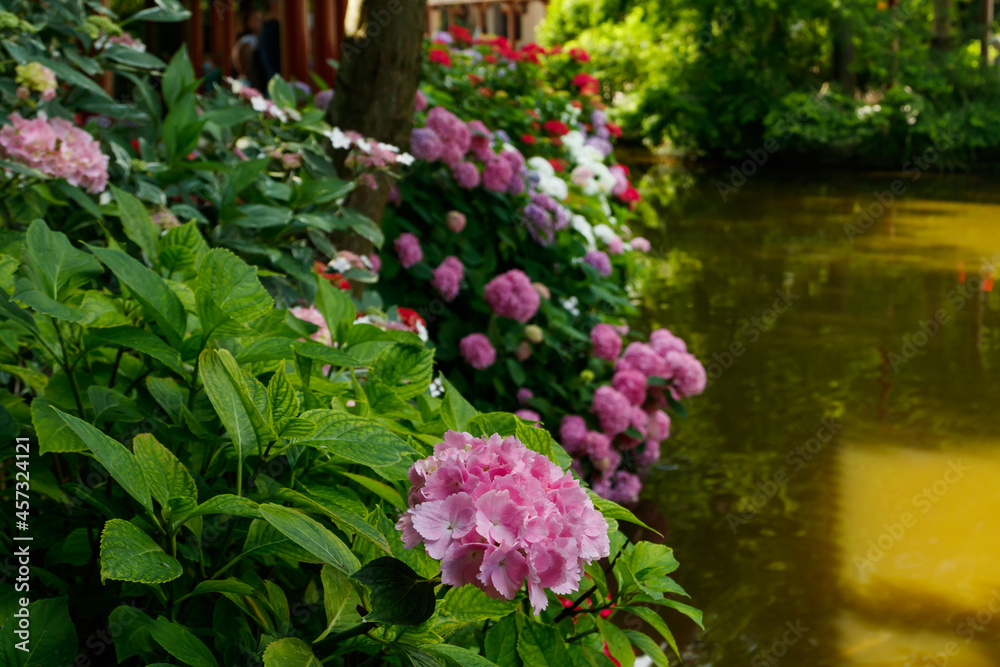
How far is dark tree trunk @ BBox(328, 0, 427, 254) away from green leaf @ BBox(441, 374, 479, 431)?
2.16 meters

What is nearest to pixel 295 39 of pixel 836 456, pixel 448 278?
pixel 448 278

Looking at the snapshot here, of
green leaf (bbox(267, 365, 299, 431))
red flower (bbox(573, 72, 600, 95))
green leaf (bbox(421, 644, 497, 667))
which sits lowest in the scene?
red flower (bbox(573, 72, 600, 95))

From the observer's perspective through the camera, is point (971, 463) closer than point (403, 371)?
No

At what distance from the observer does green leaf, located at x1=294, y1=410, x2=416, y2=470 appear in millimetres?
912

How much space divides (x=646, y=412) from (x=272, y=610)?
116 inches

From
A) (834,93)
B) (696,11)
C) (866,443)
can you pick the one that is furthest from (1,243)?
(696,11)

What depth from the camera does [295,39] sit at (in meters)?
5.11

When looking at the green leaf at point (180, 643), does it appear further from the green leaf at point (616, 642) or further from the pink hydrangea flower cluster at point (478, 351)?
the pink hydrangea flower cluster at point (478, 351)

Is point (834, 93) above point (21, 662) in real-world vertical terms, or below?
below

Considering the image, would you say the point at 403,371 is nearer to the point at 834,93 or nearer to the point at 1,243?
the point at 1,243

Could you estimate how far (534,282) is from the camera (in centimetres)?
405
